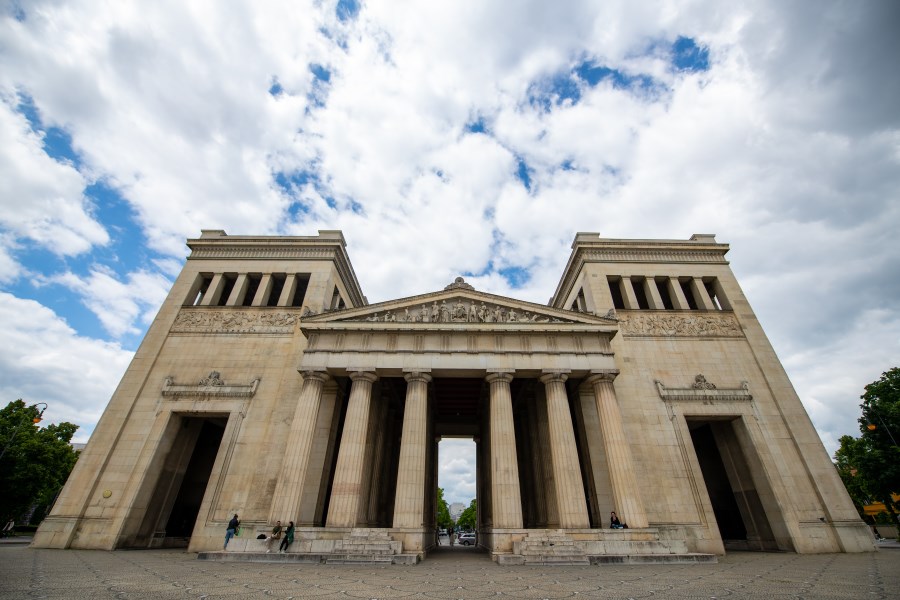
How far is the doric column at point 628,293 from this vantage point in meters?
28.9

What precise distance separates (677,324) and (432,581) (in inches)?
957

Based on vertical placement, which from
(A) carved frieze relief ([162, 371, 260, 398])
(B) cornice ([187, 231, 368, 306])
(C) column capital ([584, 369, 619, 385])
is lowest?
(A) carved frieze relief ([162, 371, 260, 398])

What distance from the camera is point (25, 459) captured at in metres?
30.7

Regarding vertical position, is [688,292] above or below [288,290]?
above

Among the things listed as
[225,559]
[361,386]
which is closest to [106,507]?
[225,559]

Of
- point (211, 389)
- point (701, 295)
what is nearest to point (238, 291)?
point (211, 389)

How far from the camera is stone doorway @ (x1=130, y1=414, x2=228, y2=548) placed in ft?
77.6

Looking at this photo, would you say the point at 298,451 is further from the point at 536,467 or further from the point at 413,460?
the point at 536,467

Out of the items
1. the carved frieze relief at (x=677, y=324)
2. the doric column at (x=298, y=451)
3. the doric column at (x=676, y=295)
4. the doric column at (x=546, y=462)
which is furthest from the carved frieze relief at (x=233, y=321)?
the doric column at (x=676, y=295)

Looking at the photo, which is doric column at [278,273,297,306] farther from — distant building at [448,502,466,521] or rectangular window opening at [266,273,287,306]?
distant building at [448,502,466,521]

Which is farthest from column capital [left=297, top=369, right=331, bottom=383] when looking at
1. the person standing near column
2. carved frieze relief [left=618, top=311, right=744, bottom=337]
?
carved frieze relief [left=618, top=311, right=744, bottom=337]

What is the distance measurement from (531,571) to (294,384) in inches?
689

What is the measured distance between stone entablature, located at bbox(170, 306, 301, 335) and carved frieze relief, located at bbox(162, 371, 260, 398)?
12.7 ft

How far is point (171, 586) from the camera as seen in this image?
9953mm
